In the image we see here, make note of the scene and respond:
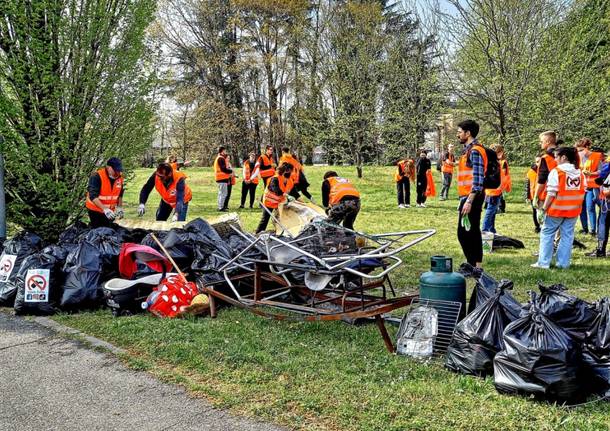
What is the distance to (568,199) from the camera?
7.12 m

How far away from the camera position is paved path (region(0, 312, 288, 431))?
330 centimetres

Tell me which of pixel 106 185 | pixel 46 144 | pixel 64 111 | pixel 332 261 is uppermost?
pixel 64 111

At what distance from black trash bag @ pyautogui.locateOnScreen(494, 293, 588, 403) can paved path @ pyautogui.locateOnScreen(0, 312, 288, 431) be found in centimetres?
147

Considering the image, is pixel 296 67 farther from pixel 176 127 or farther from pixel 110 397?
pixel 110 397

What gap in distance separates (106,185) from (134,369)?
12.0ft

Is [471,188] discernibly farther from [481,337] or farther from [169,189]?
[169,189]

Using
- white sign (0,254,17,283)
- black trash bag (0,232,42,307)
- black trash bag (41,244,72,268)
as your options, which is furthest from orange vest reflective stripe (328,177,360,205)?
white sign (0,254,17,283)

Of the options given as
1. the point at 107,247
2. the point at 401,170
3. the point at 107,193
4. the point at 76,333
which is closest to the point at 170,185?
the point at 107,193

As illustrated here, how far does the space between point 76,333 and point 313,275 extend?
2.29 m

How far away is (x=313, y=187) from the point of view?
22.3 meters

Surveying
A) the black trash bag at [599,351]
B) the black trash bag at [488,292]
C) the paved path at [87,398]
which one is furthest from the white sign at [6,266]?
the black trash bag at [599,351]

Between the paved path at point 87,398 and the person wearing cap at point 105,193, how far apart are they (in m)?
2.70

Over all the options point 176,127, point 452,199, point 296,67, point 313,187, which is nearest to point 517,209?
point 452,199

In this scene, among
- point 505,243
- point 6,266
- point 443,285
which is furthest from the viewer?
point 505,243
